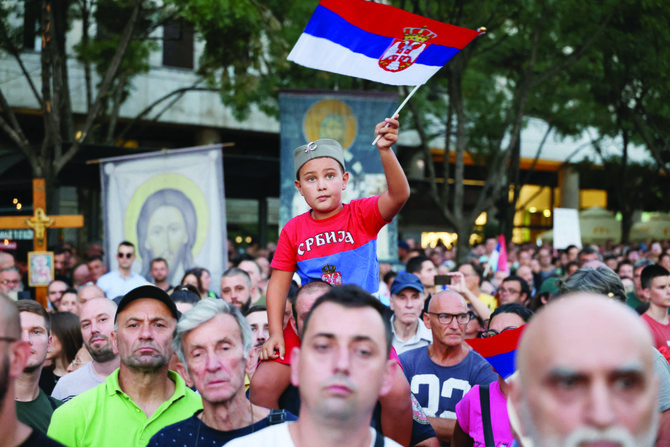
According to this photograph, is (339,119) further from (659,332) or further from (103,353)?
(103,353)

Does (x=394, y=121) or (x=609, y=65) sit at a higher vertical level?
(x=609, y=65)

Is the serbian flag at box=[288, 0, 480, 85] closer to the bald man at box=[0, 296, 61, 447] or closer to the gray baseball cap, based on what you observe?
the gray baseball cap

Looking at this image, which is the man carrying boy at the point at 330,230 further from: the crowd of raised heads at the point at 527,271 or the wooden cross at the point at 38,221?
the wooden cross at the point at 38,221

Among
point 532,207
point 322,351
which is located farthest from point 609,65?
point 532,207

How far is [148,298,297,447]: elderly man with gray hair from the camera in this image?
3.51m

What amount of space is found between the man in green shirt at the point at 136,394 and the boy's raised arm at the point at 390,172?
Result: 1339mm

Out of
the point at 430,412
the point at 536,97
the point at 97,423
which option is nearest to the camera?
the point at 97,423

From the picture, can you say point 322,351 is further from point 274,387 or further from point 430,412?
point 430,412

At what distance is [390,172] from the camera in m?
4.11

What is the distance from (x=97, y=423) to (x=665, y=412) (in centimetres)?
298

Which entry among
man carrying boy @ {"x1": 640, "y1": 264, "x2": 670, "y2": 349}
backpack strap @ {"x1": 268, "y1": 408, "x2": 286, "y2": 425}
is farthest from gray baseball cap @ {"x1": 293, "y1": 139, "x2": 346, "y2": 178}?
man carrying boy @ {"x1": 640, "y1": 264, "x2": 670, "y2": 349}

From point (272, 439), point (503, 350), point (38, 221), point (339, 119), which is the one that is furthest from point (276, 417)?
point (339, 119)

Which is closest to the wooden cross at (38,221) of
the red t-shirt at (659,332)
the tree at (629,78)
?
the red t-shirt at (659,332)

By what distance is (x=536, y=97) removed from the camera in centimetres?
2202
